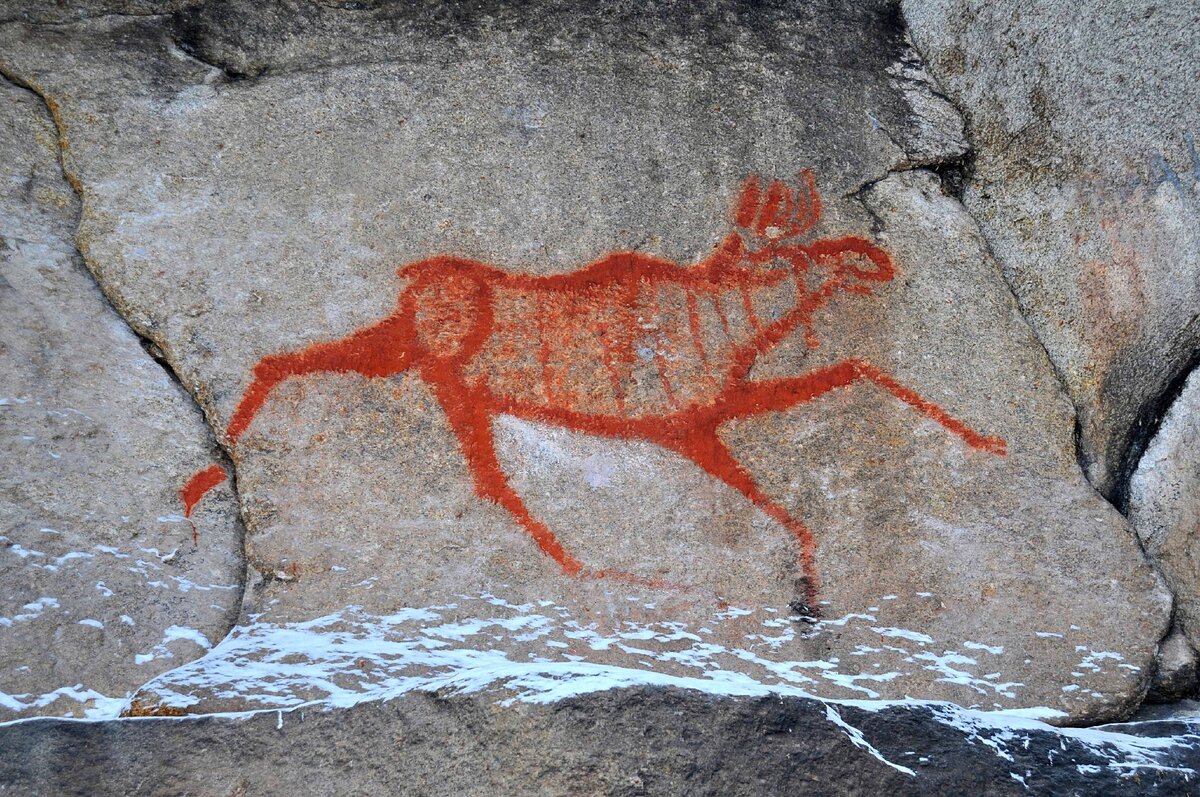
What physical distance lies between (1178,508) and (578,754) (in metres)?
1.35

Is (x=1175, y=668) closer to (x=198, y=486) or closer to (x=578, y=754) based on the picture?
(x=578, y=754)

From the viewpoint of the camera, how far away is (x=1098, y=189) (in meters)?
1.96

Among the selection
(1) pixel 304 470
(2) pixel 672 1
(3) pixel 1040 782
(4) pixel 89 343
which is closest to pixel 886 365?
(3) pixel 1040 782

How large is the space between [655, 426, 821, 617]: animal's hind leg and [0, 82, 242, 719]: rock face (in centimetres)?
91

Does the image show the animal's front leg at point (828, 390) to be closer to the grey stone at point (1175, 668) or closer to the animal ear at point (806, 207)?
the animal ear at point (806, 207)

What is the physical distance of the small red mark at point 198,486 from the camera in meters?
1.73

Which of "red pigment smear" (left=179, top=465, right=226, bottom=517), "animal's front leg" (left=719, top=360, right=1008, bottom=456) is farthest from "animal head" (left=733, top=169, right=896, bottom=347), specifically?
"red pigment smear" (left=179, top=465, right=226, bottom=517)

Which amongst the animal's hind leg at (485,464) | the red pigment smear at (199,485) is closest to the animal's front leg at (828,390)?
the animal's hind leg at (485,464)

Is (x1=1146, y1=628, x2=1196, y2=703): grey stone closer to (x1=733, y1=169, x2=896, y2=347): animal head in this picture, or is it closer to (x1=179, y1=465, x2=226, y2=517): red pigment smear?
(x1=733, y1=169, x2=896, y2=347): animal head

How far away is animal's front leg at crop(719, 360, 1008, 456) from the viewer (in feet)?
6.14

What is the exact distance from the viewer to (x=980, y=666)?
1796 millimetres

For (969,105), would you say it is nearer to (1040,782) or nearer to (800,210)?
(800,210)

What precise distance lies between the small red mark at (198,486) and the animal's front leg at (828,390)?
1.02m

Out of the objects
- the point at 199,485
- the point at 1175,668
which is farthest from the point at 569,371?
the point at 1175,668
